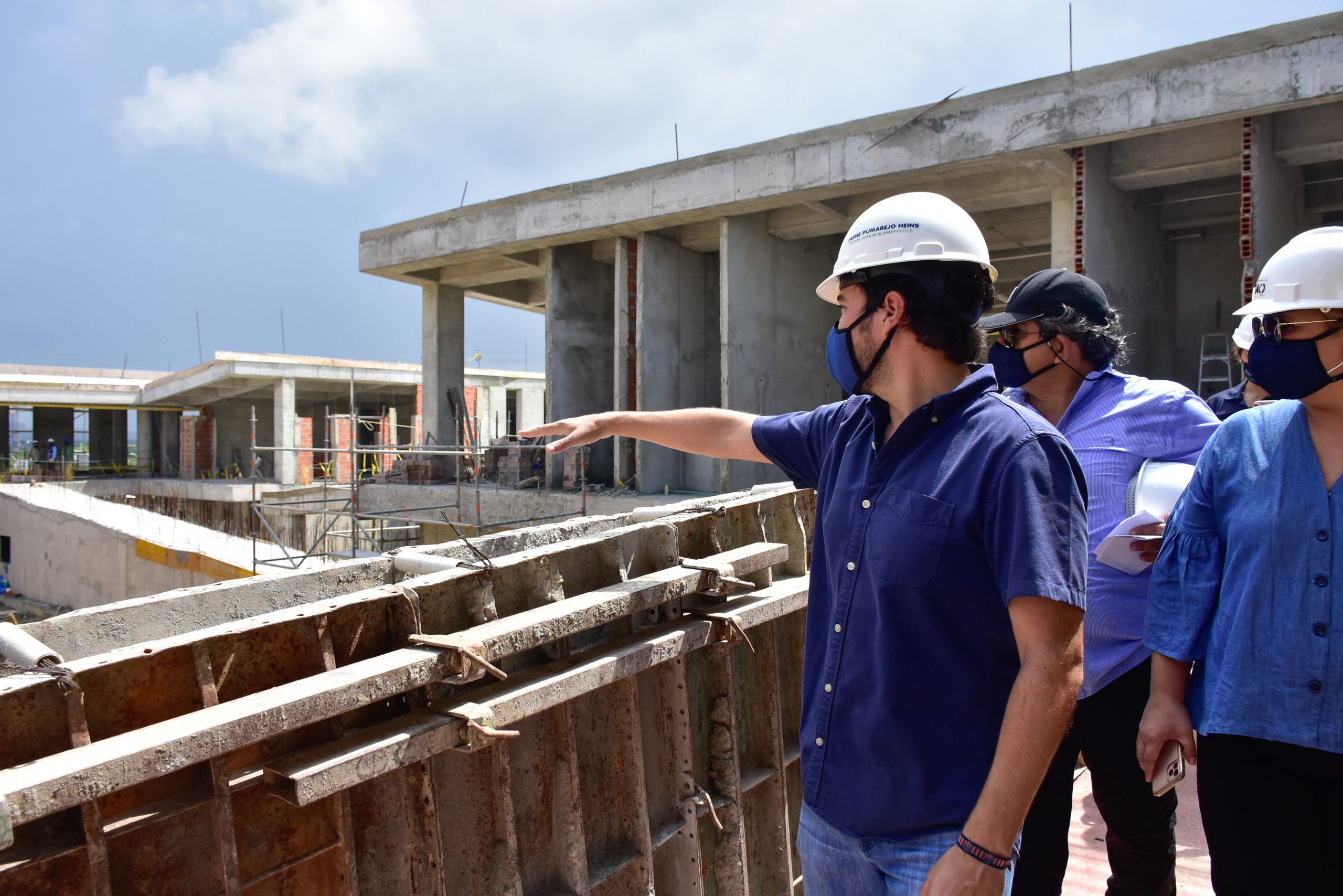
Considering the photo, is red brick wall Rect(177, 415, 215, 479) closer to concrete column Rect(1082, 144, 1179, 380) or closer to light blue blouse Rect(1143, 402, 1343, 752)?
concrete column Rect(1082, 144, 1179, 380)

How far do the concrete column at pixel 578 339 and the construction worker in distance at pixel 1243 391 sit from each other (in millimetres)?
12220

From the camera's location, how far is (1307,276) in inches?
79.8

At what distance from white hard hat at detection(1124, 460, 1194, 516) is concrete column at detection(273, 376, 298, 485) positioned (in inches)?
1129

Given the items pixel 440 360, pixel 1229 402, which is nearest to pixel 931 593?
pixel 1229 402

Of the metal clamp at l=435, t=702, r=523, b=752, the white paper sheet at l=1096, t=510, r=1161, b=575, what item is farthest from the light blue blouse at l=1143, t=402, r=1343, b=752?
the metal clamp at l=435, t=702, r=523, b=752

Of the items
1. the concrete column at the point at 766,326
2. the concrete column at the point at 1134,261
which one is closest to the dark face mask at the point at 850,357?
the concrete column at the point at 1134,261

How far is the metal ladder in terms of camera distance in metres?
11.7

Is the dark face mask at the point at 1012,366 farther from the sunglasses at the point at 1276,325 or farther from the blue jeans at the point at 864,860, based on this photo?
the blue jeans at the point at 864,860

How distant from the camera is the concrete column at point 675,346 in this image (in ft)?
50.2

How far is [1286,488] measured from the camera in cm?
203

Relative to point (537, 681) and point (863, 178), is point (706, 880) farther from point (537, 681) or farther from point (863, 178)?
point (863, 178)

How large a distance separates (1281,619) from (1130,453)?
2.52 ft

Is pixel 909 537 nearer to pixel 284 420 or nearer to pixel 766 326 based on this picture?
pixel 766 326

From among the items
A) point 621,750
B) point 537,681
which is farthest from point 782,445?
point 621,750
